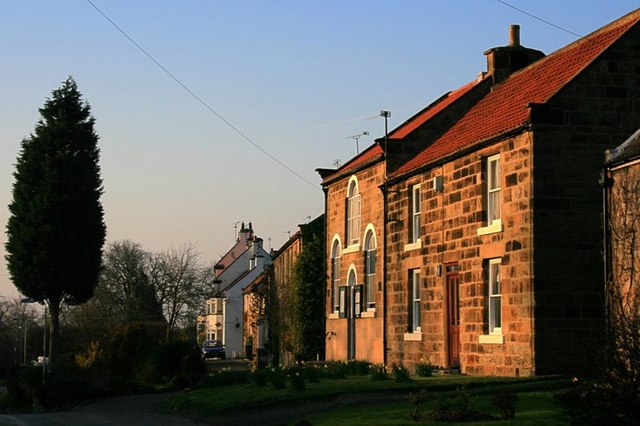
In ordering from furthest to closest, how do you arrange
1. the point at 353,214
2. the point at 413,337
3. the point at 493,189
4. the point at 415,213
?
the point at 353,214 < the point at 415,213 < the point at 413,337 < the point at 493,189

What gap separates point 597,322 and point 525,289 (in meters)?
1.84

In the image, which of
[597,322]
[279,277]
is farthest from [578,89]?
[279,277]

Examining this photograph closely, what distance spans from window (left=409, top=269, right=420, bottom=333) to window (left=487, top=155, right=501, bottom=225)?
5.40 meters

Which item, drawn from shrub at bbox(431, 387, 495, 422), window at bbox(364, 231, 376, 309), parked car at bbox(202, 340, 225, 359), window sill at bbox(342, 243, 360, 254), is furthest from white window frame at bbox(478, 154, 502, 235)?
parked car at bbox(202, 340, 225, 359)

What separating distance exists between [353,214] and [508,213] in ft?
41.9

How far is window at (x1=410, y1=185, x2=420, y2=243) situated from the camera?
100.0ft

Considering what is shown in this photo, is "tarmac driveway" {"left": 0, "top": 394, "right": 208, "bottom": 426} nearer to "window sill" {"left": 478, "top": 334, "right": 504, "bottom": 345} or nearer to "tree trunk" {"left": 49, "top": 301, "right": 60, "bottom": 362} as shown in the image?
"window sill" {"left": 478, "top": 334, "right": 504, "bottom": 345}

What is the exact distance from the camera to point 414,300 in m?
30.5

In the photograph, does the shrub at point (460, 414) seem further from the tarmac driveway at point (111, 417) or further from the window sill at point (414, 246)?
the window sill at point (414, 246)

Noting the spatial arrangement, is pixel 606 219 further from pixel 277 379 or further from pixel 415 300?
pixel 415 300

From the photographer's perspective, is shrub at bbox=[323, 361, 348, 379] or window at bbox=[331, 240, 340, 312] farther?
window at bbox=[331, 240, 340, 312]

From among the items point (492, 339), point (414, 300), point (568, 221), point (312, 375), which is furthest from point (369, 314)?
point (568, 221)

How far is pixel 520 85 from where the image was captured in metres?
29.5

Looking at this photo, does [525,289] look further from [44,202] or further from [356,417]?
[44,202]
